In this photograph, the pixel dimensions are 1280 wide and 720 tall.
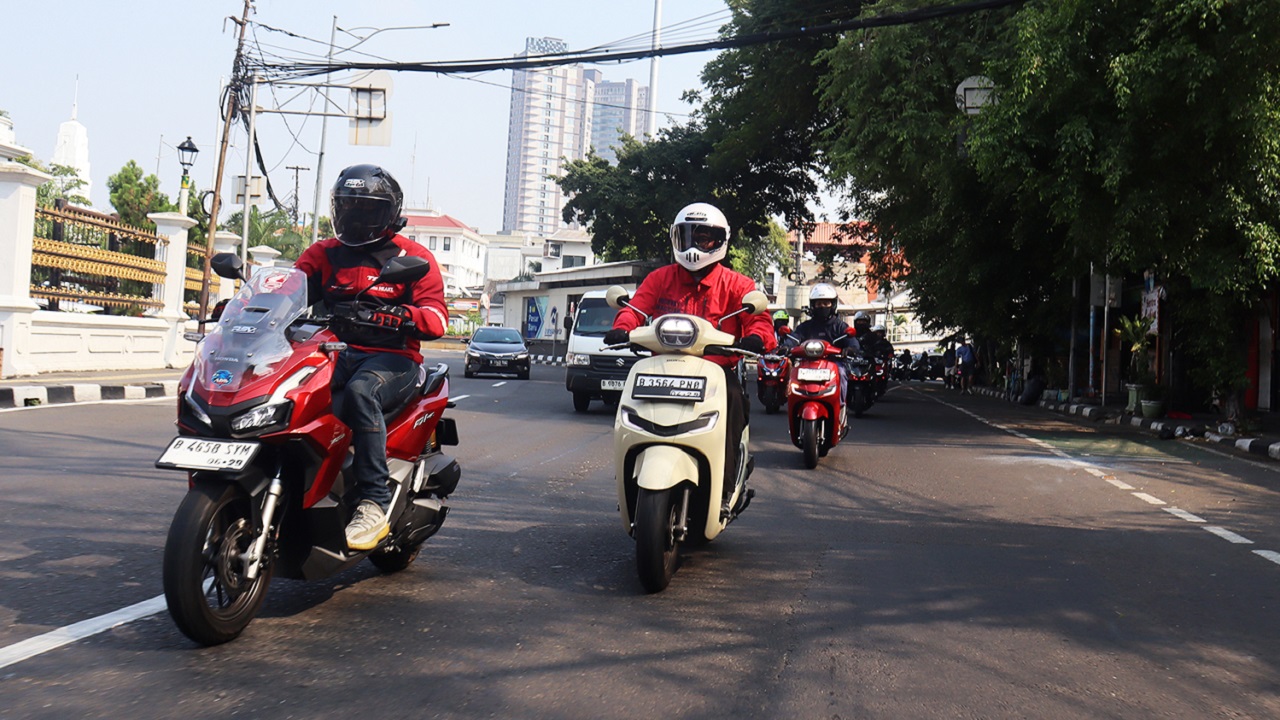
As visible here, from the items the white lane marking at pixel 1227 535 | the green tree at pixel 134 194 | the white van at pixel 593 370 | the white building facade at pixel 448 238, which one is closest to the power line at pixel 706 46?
the white van at pixel 593 370

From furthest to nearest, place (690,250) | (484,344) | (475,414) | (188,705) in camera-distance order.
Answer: (484,344)
(475,414)
(690,250)
(188,705)

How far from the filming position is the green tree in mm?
44469

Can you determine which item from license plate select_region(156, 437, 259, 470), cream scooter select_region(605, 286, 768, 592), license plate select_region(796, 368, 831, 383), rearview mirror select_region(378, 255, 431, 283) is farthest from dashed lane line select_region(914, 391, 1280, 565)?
license plate select_region(156, 437, 259, 470)

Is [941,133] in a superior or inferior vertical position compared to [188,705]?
superior

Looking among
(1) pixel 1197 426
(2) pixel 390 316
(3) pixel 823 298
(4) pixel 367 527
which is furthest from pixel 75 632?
(1) pixel 1197 426

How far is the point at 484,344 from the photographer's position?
29.8 m

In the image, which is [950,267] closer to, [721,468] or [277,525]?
[721,468]

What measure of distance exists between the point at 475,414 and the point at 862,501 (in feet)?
28.3

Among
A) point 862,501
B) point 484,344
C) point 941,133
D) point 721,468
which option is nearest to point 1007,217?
point 941,133

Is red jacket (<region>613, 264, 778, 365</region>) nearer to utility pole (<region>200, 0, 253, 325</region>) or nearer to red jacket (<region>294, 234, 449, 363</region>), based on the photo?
red jacket (<region>294, 234, 449, 363</region>)

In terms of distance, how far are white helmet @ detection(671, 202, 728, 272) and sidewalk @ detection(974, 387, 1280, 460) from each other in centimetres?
1036

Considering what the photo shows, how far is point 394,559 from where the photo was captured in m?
5.40

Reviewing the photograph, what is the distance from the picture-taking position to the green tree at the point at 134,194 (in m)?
44.5

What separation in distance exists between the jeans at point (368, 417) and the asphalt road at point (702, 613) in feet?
1.67
